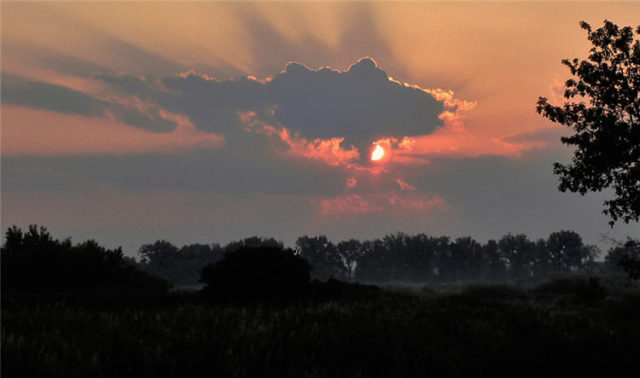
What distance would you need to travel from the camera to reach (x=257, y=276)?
1819 centimetres

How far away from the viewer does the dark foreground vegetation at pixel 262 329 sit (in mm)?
8180

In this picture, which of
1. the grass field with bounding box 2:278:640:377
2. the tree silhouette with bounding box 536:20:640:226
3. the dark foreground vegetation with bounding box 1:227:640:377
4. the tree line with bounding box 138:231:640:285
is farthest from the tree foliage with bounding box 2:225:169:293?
the tree line with bounding box 138:231:640:285

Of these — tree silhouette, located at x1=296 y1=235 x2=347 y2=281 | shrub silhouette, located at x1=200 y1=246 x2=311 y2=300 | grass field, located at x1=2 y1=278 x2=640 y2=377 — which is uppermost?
tree silhouette, located at x1=296 y1=235 x2=347 y2=281

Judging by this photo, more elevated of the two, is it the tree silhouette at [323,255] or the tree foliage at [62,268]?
A: the tree silhouette at [323,255]

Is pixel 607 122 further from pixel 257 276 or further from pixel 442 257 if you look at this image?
pixel 442 257

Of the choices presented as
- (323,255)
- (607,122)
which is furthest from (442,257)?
(607,122)

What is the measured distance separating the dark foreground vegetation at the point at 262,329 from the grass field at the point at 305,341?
4 cm

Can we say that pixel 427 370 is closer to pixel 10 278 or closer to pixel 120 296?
pixel 120 296

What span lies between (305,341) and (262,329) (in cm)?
100

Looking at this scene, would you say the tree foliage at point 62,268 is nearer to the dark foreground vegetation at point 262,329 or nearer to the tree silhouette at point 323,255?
the dark foreground vegetation at point 262,329

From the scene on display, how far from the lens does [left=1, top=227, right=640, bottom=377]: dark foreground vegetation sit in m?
8.18

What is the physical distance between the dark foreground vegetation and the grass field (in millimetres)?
36

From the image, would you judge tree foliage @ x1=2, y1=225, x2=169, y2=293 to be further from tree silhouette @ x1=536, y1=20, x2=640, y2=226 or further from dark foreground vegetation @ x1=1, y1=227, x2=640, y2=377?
tree silhouette @ x1=536, y1=20, x2=640, y2=226

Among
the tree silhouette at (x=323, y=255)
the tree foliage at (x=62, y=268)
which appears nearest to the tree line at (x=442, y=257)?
the tree silhouette at (x=323, y=255)
